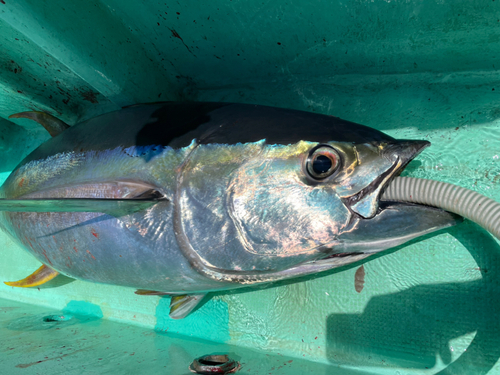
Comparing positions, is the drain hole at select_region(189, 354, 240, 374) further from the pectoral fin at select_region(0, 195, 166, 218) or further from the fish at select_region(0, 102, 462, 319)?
the pectoral fin at select_region(0, 195, 166, 218)

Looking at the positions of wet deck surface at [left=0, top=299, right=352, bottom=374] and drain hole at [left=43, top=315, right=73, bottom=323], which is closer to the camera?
wet deck surface at [left=0, top=299, right=352, bottom=374]

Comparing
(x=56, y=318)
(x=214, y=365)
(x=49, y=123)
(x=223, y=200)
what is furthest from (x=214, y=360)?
(x=49, y=123)

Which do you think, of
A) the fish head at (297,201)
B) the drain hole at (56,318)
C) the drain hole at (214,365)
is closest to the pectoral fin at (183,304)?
the drain hole at (214,365)

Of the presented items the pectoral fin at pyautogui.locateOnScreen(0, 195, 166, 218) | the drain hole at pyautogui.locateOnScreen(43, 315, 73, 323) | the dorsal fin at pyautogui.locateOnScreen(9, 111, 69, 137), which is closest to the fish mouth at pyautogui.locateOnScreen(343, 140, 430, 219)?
the pectoral fin at pyautogui.locateOnScreen(0, 195, 166, 218)

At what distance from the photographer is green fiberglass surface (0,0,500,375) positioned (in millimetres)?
1510

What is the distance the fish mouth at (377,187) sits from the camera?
1108 mm

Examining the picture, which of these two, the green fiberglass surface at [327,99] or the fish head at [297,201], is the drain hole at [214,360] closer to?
the green fiberglass surface at [327,99]

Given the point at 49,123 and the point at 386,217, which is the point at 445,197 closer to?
the point at 386,217

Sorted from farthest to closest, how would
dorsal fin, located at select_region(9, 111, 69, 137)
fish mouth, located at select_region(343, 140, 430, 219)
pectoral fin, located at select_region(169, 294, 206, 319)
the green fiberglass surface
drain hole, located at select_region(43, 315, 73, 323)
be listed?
drain hole, located at select_region(43, 315, 73, 323), dorsal fin, located at select_region(9, 111, 69, 137), pectoral fin, located at select_region(169, 294, 206, 319), the green fiberglass surface, fish mouth, located at select_region(343, 140, 430, 219)

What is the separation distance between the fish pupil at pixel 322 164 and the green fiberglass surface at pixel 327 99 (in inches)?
29.0

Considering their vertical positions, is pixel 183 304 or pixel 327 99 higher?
pixel 327 99

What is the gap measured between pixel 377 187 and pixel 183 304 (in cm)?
137

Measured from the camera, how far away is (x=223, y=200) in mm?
1215

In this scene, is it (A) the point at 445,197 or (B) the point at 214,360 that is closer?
(A) the point at 445,197
